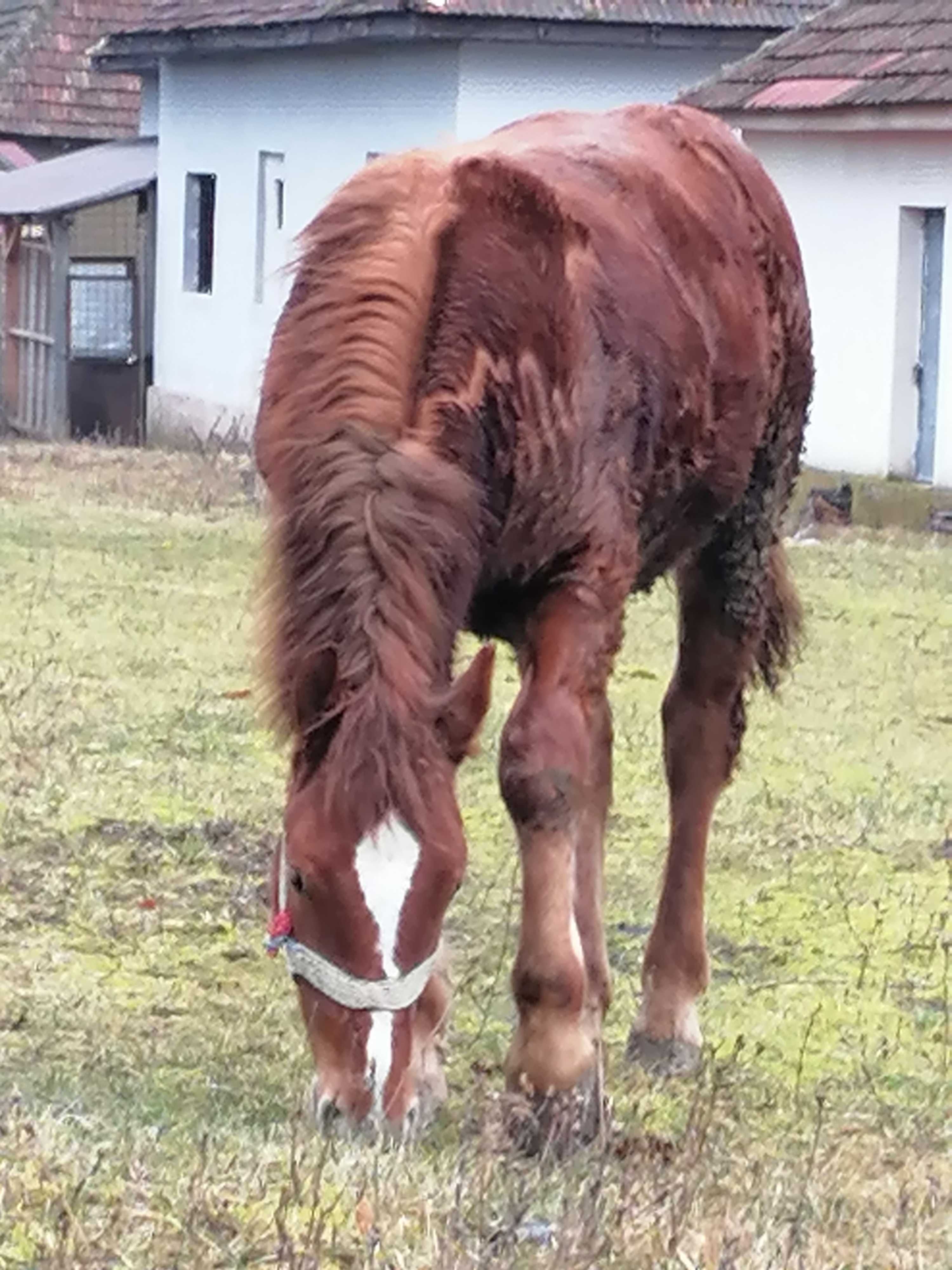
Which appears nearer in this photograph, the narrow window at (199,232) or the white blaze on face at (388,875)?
the white blaze on face at (388,875)

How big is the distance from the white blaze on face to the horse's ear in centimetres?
21

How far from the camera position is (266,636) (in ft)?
14.7

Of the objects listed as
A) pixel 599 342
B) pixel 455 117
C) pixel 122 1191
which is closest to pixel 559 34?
pixel 455 117

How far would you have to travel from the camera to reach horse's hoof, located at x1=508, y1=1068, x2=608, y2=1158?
471 centimetres

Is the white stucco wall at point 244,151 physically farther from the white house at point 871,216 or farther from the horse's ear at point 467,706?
the horse's ear at point 467,706

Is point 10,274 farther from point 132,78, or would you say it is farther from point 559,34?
point 559,34

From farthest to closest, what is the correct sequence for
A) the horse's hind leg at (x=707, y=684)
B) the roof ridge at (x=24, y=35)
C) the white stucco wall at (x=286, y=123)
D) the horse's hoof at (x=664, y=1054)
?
the roof ridge at (x=24, y=35) < the white stucco wall at (x=286, y=123) < the horse's hind leg at (x=707, y=684) < the horse's hoof at (x=664, y=1054)

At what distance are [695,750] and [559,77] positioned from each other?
1580cm

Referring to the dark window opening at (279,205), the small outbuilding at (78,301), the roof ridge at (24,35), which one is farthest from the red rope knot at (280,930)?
the roof ridge at (24,35)

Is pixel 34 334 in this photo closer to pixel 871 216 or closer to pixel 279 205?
pixel 279 205

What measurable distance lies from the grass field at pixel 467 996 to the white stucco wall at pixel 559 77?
9.64 m

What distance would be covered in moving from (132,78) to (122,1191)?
97.9 feet

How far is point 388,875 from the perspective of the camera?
428 cm

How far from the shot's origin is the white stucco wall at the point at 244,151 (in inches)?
875
